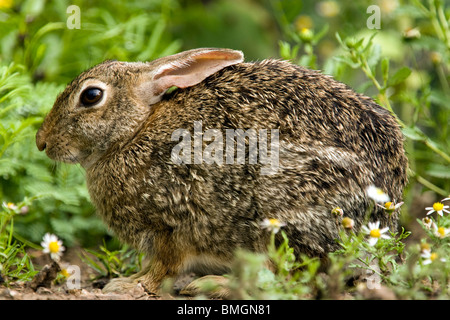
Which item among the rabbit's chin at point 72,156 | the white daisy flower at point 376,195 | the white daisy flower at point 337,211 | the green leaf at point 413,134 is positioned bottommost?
the white daisy flower at point 337,211

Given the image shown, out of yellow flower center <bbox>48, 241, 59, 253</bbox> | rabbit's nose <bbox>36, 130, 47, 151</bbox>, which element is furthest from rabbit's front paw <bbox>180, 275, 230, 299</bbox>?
rabbit's nose <bbox>36, 130, 47, 151</bbox>

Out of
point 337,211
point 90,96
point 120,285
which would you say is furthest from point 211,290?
point 90,96

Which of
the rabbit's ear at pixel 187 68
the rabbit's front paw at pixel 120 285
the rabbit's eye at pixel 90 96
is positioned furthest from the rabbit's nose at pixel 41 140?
the rabbit's front paw at pixel 120 285

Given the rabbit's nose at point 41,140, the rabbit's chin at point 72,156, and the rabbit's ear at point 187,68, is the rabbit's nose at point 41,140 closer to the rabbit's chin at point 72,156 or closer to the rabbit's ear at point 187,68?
the rabbit's chin at point 72,156

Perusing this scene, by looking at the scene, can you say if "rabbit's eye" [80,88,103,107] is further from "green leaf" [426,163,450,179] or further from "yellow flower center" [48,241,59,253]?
"green leaf" [426,163,450,179]

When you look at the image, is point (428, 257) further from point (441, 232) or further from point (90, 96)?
point (90, 96)

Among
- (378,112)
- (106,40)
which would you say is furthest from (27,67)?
(378,112)

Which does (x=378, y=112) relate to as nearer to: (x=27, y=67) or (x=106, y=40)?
(x=106, y=40)
